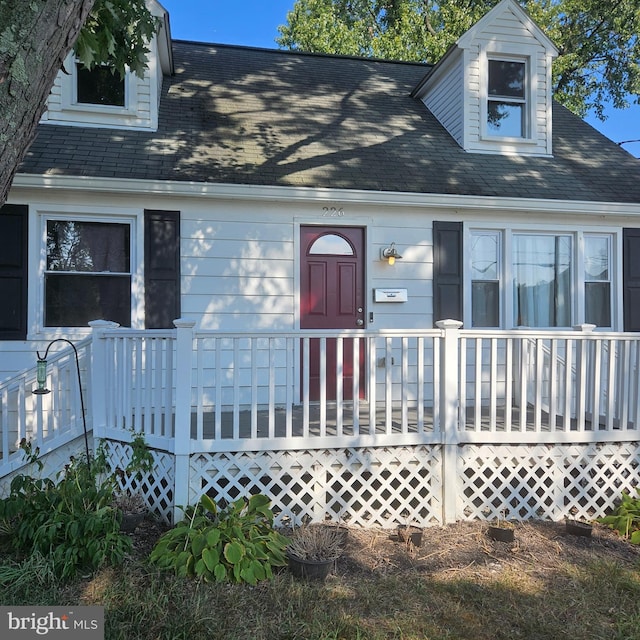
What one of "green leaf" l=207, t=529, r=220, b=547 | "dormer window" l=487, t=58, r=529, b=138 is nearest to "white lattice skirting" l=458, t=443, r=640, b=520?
"green leaf" l=207, t=529, r=220, b=547

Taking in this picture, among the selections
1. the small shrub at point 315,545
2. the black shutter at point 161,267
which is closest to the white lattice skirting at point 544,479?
the small shrub at point 315,545

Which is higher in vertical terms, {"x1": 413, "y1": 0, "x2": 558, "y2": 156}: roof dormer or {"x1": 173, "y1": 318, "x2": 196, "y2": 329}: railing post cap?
{"x1": 413, "y1": 0, "x2": 558, "y2": 156}: roof dormer

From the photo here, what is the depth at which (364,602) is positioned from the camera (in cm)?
298

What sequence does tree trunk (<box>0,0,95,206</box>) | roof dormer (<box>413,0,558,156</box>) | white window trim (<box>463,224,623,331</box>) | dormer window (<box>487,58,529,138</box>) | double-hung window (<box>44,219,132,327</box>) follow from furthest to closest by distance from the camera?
1. dormer window (<box>487,58,529,138</box>)
2. roof dormer (<box>413,0,558,156</box>)
3. white window trim (<box>463,224,623,331</box>)
4. double-hung window (<box>44,219,132,327</box>)
5. tree trunk (<box>0,0,95,206</box>)

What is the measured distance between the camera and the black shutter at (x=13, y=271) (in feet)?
→ 17.0

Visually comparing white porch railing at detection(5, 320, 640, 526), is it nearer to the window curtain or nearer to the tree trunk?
the window curtain

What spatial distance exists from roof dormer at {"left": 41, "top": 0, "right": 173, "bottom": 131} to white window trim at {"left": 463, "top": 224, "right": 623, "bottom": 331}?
13.4ft

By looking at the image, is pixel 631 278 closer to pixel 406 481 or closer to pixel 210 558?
pixel 406 481

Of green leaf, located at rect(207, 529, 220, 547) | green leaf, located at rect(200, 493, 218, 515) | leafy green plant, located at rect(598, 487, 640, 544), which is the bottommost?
leafy green plant, located at rect(598, 487, 640, 544)

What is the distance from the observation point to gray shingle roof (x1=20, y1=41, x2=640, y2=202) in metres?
5.72

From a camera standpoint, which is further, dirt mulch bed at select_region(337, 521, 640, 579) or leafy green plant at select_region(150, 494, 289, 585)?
dirt mulch bed at select_region(337, 521, 640, 579)

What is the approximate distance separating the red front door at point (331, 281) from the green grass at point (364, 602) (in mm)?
3040

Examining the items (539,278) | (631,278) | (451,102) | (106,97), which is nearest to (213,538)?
(539,278)

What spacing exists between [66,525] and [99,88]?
5.06 meters
